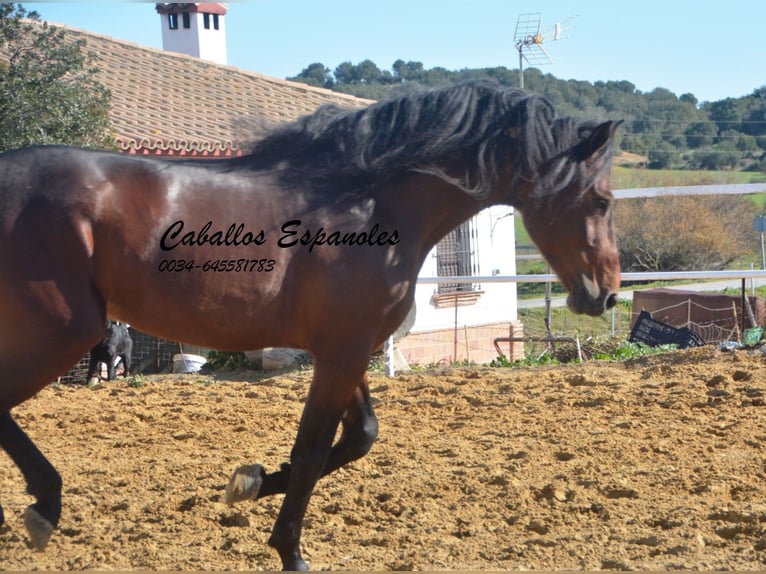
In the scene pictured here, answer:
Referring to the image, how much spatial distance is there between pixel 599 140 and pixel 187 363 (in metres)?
9.37

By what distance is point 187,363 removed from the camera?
40.0 ft

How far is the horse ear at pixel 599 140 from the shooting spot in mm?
3771

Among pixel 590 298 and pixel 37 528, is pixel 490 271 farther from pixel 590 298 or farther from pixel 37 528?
pixel 37 528

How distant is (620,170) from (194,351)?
92.3 ft

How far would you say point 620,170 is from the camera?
37.8 metres

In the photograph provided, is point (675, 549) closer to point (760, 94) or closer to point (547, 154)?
point (547, 154)

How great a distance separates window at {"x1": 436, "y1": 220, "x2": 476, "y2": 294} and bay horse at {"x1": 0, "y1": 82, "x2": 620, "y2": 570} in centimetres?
1261

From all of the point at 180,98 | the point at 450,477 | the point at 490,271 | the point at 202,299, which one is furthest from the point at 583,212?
the point at 180,98

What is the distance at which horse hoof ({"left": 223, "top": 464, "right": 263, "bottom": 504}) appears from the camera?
12.3 ft

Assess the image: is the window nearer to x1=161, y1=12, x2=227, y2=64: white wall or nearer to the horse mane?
the horse mane

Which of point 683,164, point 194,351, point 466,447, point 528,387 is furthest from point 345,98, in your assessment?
point 683,164

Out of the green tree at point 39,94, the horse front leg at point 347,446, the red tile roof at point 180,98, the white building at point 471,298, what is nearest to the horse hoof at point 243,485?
the horse front leg at point 347,446

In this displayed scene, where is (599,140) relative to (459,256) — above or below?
above

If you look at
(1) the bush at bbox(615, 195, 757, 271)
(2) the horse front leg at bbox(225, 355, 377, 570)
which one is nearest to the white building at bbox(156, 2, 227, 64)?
(1) the bush at bbox(615, 195, 757, 271)
